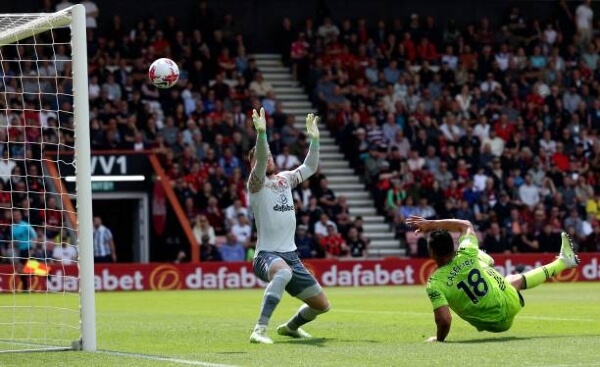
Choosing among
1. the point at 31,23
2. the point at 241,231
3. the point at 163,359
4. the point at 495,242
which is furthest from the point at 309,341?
the point at 495,242

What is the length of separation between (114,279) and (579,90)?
1618 centimetres

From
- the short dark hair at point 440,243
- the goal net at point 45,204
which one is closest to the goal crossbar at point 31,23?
the goal net at point 45,204

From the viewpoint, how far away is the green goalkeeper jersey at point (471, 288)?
12.6 meters

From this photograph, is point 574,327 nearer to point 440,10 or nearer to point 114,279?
point 114,279

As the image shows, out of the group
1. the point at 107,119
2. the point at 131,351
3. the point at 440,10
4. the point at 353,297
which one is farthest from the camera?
the point at 440,10

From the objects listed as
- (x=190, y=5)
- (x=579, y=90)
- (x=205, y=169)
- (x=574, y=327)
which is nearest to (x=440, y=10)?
(x=579, y=90)

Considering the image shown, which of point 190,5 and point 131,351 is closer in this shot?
point 131,351

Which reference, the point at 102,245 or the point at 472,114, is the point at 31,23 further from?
the point at 472,114

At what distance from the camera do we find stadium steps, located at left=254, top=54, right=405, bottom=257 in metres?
32.7

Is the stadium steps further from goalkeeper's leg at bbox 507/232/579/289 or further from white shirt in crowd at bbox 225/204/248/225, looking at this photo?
goalkeeper's leg at bbox 507/232/579/289

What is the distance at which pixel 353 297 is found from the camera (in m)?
24.2

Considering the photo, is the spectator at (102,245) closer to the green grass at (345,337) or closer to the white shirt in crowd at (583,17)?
the green grass at (345,337)

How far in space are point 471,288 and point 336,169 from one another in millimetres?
22358

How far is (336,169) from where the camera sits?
115 ft
